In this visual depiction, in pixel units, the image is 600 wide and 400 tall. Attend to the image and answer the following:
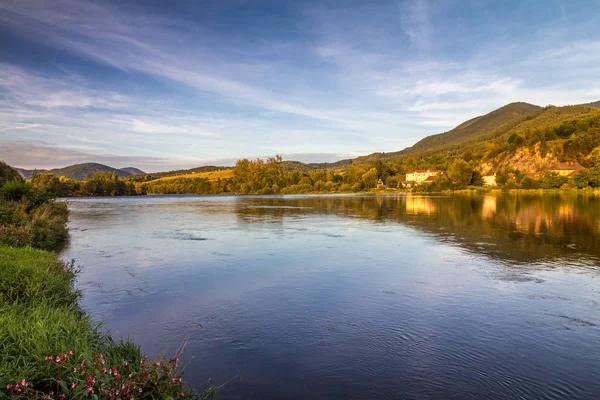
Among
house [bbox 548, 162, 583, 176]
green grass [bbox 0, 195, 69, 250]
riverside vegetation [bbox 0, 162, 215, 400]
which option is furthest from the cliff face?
riverside vegetation [bbox 0, 162, 215, 400]

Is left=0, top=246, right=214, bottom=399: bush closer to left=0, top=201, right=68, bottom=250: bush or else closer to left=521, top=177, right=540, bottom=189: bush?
left=0, top=201, right=68, bottom=250: bush

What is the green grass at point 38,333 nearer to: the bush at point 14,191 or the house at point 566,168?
the bush at point 14,191

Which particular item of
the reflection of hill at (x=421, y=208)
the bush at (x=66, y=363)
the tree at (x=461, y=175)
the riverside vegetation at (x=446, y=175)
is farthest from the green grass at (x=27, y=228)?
the tree at (x=461, y=175)

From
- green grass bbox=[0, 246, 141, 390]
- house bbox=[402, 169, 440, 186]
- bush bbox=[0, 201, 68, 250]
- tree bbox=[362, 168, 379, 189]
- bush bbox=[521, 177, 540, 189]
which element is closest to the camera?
green grass bbox=[0, 246, 141, 390]

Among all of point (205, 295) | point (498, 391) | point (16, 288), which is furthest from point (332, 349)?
point (16, 288)

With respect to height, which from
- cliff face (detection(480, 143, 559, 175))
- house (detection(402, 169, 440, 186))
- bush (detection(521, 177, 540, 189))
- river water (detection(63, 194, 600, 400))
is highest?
cliff face (detection(480, 143, 559, 175))

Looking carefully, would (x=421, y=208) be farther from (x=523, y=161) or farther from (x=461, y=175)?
(x=523, y=161)

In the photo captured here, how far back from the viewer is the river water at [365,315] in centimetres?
570

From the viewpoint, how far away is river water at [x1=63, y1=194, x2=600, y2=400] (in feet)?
18.7

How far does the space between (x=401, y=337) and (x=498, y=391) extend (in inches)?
81.4

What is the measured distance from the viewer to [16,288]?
773cm

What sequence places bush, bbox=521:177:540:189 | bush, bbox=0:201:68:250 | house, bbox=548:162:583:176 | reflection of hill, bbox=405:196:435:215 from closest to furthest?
bush, bbox=0:201:68:250 → reflection of hill, bbox=405:196:435:215 → bush, bbox=521:177:540:189 → house, bbox=548:162:583:176

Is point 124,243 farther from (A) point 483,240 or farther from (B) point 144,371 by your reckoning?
(A) point 483,240

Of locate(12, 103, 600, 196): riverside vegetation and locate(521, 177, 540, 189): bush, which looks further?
locate(12, 103, 600, 196): riverside vegetation
